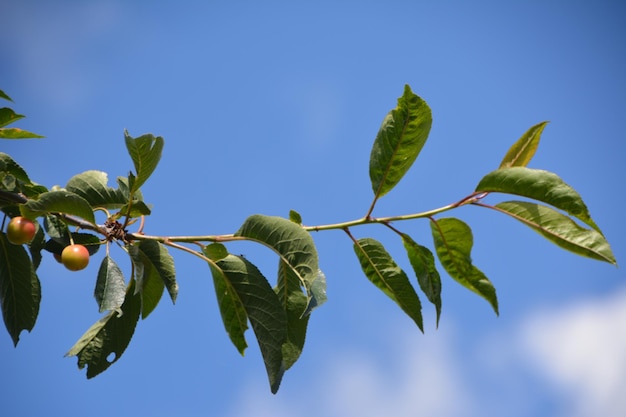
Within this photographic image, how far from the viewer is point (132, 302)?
8.24 feet

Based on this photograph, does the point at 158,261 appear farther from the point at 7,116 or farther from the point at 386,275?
the point at 7,116

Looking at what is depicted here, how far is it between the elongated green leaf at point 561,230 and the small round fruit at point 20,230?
160cm

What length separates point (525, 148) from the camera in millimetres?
2316

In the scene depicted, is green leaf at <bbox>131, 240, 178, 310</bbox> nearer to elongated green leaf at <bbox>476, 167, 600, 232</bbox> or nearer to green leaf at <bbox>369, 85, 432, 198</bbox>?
green leaf at <bbox>369, 85, 432, 198</bbox>

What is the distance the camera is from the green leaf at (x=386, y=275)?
7.41 ft

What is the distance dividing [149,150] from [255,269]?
0.54 meters

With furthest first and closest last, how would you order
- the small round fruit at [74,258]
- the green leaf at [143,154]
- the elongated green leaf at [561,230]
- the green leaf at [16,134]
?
the green leaf at [16,134] < the small round fruit at [74,258] < the green leaf at [143,154] < the elongated green leaf at [561,230]

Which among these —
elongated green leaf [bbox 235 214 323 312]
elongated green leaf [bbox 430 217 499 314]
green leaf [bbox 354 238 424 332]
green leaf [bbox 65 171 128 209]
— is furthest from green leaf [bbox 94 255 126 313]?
elongated green leaf [bbox 430 217 499 314]

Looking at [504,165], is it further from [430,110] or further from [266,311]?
[266,311]

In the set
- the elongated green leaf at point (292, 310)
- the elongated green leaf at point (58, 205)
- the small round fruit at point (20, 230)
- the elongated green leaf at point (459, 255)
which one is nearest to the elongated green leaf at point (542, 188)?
the elongated green leaf at point (459, 255)

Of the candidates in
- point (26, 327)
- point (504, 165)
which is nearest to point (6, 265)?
point (26, 327)

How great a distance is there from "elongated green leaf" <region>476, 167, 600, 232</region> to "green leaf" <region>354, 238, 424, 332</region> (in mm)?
446

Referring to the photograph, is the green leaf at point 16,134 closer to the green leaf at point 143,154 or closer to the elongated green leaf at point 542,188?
the green leaf at point 143,154

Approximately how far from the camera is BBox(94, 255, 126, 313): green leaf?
2355 millimetres
